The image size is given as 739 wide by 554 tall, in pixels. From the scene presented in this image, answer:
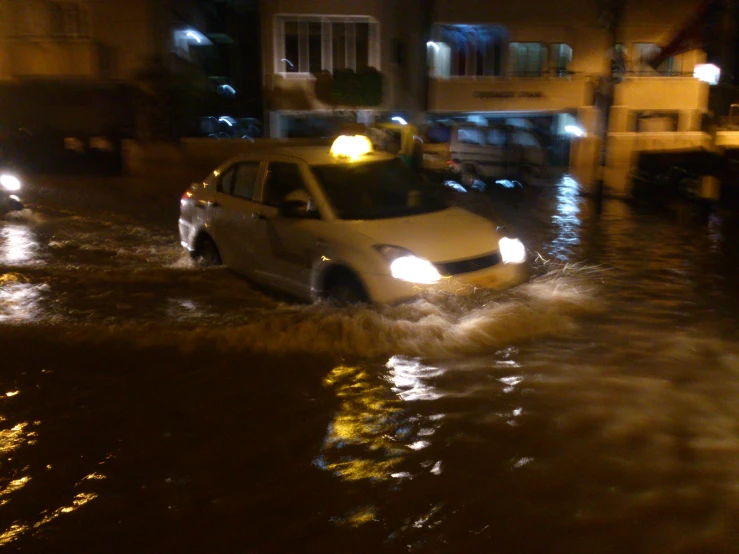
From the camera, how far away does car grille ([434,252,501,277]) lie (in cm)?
668

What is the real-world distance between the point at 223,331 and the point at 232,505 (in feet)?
10.6

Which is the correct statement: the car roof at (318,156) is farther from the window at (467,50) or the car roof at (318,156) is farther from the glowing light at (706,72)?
the glowing light at (706,72)

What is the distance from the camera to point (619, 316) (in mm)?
7809

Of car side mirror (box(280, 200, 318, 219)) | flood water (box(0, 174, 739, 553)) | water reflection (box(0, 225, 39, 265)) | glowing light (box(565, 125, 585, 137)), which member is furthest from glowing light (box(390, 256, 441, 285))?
glowing light (box(565, 125, 585, 137))

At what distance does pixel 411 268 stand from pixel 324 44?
2129cm

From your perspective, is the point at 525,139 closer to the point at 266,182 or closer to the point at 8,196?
the point at 8,196

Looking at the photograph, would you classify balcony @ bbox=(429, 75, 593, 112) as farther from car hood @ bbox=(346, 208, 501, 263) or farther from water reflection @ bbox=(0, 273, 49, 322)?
car hood @ bbox=(346, 208, 501, 263)

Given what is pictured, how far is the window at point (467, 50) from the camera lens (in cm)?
2895

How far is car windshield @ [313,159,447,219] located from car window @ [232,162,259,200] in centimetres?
97

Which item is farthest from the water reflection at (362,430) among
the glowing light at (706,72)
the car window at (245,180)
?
the glowing light at (706,72)

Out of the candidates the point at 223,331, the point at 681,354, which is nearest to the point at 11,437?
the point at 223,331

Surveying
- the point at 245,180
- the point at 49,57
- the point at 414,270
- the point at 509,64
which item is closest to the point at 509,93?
the point at 509,64

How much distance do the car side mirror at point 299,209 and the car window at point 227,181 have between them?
63.6 inches

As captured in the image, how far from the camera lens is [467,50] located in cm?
2958
